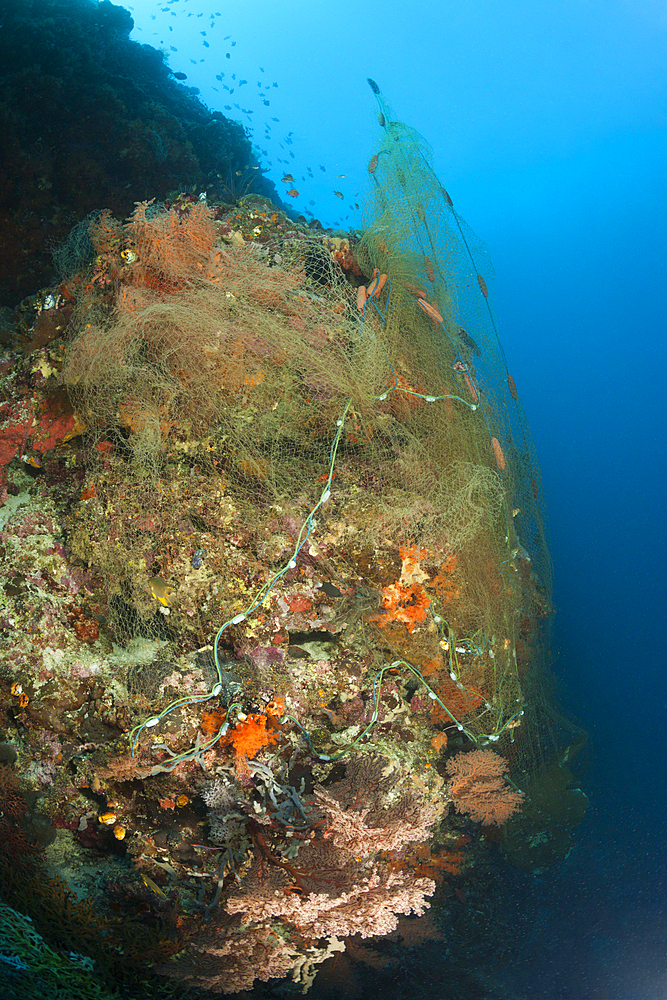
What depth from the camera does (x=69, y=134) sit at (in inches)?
212

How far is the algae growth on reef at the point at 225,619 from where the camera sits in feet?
9.18

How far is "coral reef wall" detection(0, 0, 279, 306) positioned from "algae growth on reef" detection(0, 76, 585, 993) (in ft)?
9.03

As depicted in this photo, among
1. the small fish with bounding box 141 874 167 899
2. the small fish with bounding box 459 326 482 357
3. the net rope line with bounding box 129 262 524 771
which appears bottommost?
the small fish with bounding box 141 874 167 899

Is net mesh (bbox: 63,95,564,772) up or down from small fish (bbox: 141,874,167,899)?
up

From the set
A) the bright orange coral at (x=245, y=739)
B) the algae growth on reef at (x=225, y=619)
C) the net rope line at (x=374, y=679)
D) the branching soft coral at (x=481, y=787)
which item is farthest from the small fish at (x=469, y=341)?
the bright orange coral at (x=245, y=739)

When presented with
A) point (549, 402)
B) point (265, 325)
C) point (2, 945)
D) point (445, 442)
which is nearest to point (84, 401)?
point (265, 325)

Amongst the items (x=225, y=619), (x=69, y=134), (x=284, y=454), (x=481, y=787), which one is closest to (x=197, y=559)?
(x=225, y=619)

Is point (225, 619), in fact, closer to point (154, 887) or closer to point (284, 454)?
point (284, 454)

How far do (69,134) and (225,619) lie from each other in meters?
6.52

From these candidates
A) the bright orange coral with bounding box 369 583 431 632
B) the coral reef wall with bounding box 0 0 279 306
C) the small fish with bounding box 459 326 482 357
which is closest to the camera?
the bright orange coral with bounding box 369 583 431 632

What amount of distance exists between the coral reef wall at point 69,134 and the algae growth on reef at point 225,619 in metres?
2.75

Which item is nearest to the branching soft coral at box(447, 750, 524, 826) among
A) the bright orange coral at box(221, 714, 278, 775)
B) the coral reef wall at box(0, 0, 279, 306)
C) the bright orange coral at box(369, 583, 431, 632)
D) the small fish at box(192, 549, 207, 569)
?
the bright orange coral at box(369, 583, 431, 632)

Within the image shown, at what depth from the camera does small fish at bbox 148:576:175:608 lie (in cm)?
276

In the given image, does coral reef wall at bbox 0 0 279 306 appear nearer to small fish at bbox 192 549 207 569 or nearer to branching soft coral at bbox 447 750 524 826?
small fish at bbox 192 549 207 569
